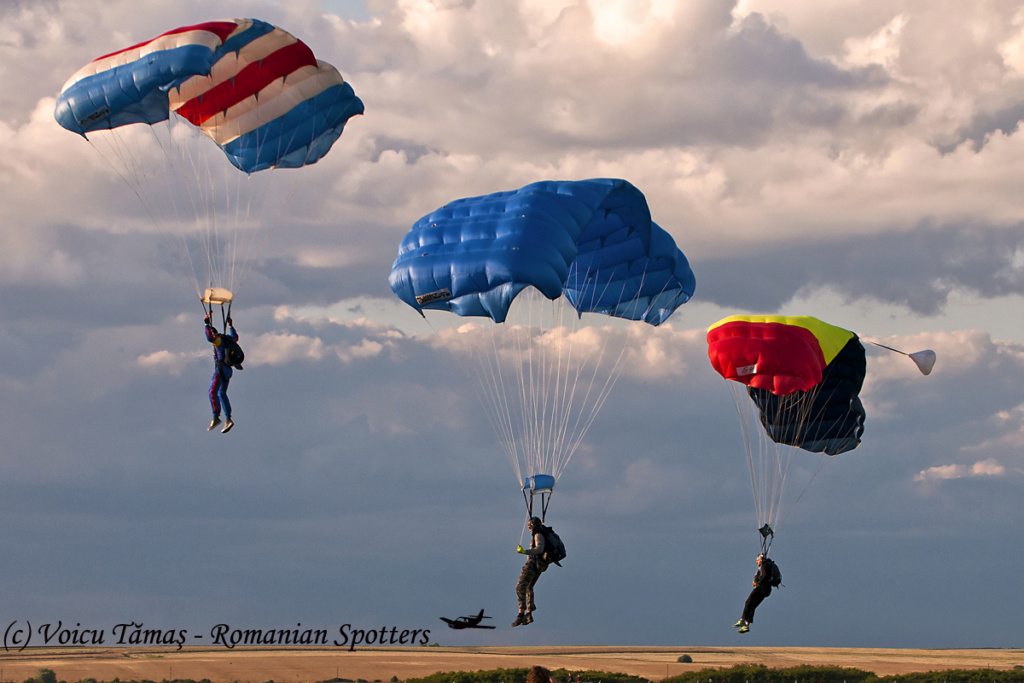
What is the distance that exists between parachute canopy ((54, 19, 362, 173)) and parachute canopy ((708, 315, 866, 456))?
9420 millimetres

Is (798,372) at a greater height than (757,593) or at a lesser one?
greater

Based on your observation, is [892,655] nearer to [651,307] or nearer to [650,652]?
[650,652]

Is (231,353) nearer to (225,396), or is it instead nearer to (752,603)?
(225,396)

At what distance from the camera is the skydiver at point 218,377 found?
72.2ft

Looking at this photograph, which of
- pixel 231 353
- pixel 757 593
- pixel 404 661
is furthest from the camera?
pixel 404 661

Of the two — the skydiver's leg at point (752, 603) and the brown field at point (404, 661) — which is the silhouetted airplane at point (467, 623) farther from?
the brown field at point (404, 661)

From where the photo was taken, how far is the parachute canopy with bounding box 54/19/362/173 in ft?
72.2

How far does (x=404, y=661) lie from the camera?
63.9 meters

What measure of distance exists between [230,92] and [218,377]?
5.43 m

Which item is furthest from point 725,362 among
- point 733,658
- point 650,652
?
point 650,652

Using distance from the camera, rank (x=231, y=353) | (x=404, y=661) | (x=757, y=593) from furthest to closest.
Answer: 1. (x=404, y=661)
2. (x=757, y=593)
3. (x=231, y=353)

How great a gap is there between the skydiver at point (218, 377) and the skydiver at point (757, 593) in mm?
11014

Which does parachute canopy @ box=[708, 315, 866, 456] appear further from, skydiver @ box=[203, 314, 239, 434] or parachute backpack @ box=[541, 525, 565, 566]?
skydiver @ box=[203, 314, 239, 434]

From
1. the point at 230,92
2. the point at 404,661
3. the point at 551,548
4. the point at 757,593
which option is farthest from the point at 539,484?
the point at 404,661
